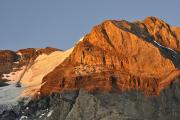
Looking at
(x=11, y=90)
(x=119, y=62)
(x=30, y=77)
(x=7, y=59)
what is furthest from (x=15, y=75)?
(x=119, y=62)

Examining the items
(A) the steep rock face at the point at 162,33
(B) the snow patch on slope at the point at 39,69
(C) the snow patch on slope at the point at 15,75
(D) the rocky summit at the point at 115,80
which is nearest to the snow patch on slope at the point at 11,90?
(C) the snow patch on slope at the point at 15,75

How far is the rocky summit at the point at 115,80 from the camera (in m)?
131

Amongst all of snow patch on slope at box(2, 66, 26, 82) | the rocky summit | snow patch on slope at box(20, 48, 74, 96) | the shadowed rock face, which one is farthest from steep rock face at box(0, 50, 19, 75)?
the shadowed rock face

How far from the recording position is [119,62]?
13688 cm

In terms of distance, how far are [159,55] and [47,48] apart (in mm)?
50232

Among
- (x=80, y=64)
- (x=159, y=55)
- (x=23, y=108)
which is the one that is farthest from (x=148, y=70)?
(x=23, y=108)

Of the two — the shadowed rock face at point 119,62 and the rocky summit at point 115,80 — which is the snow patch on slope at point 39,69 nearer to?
the rocky summit at point 115,80

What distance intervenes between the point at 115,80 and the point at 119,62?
3.08 metres

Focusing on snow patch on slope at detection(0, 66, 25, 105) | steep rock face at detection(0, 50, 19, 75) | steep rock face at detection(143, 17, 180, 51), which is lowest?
snow patch on slope at detection(0, 66, 25, 105)

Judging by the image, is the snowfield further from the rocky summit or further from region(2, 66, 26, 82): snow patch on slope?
the rocky summit

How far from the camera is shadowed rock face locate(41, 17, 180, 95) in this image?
134500mm

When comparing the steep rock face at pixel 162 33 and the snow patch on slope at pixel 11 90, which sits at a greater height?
the steep rock face at pixel 162 33

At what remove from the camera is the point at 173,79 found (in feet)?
440

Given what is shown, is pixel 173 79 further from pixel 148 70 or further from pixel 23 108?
pixel 23 108
